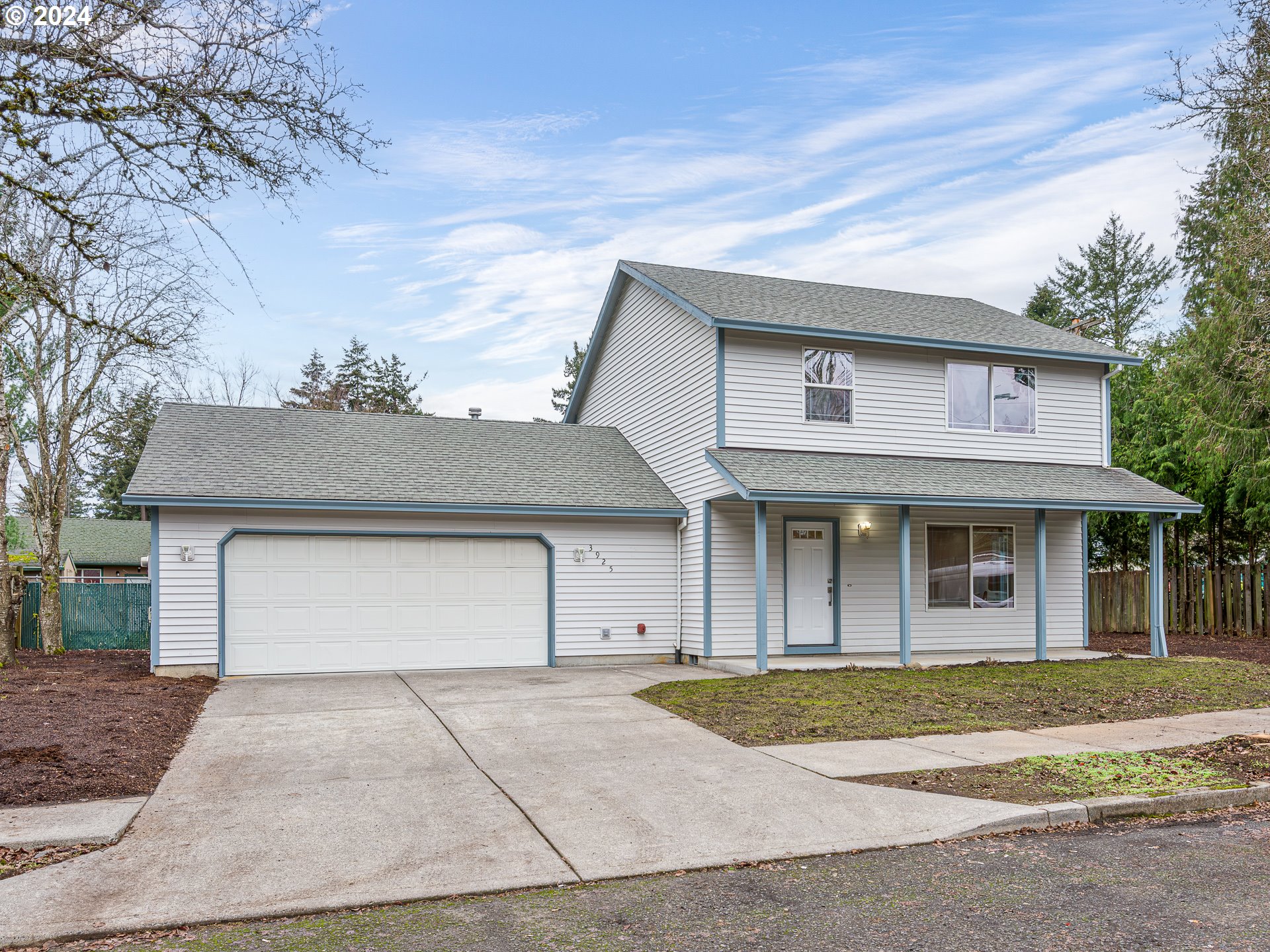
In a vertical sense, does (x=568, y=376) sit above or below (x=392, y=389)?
above

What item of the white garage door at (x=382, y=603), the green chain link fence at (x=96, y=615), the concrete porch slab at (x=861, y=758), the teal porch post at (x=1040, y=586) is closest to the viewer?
the concrete porch slab at (x=861, y=758)

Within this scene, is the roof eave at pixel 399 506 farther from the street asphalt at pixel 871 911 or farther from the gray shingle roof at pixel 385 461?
the street asphalt at pixel 871 911

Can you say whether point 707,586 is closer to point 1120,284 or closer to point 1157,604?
point 1157,604

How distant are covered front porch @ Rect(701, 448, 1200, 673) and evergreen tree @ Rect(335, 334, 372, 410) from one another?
33.3 m

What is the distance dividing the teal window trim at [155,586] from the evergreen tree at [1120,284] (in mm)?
37919

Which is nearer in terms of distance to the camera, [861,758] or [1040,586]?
[861,758]

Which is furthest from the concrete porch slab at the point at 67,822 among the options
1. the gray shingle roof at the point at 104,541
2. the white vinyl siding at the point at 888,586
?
the gray shingle roof at the point at 104,541

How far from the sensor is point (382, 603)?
14.0m

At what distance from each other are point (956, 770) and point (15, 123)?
7939 mm

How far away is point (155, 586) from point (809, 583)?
983 cm

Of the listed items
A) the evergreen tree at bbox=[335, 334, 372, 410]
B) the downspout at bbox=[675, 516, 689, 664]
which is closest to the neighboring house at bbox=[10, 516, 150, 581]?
the evergreen tree at bbox=[335, 334, 372, 410]

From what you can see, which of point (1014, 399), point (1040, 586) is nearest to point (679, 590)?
point (1040, 586)

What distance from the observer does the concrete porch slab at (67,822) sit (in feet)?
18.2

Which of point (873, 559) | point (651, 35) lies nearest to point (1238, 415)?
point (873, 559)
